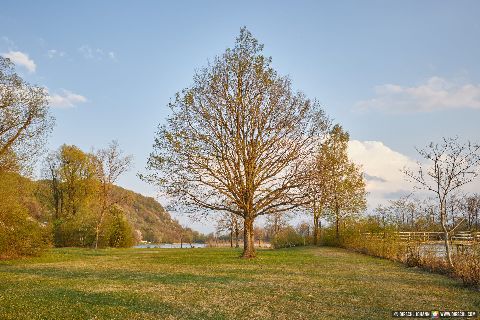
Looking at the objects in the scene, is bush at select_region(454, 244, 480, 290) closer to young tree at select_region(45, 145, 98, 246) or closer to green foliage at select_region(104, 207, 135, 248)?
green foliage at select_region(104, 207, 135, 248)

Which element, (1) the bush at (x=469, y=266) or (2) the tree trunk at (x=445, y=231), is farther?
(2) the tree trunk at (x=445, y=231)

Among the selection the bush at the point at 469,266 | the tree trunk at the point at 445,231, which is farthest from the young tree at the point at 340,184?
the bush at the point at 469,266

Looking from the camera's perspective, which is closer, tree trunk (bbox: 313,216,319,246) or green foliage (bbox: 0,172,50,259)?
green foliage (bbox: 0,172,50,259)

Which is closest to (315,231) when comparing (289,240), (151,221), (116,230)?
(289,240)

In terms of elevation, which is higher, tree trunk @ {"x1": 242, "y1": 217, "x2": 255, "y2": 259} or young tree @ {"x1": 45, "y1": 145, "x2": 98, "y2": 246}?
young tree @ {"x1": 45, "y1": 145, "x2": 98, "y2": 246}

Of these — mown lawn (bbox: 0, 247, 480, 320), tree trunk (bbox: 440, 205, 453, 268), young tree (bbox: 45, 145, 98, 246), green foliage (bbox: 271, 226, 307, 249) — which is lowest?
green foliage (bbox: 271, 226, 307, 249)

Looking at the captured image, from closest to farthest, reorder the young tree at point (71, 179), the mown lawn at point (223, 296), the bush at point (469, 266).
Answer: the mown lawn at point (223, 296) < the bush at point (469, 266) < the young tree at point (71, 179)

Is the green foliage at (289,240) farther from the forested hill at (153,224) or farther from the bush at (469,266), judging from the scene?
the bush at (469,266)

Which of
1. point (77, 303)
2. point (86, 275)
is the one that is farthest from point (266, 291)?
point (86, 275)

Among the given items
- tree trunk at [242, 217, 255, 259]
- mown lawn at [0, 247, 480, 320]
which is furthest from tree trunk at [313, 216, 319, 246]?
mown lawn at [0, 247, 480, 320]

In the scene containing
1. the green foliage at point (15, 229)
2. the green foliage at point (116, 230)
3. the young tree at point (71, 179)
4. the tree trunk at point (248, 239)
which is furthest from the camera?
the young tree at point (71, 179)

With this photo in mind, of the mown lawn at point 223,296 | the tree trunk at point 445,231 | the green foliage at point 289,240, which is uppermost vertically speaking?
the tree trunk at point 445,231

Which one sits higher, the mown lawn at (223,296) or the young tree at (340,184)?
the young tree at (340,184)

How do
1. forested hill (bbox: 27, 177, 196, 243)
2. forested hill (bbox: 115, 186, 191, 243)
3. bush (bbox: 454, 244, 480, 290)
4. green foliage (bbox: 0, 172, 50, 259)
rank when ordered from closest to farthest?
bush (bbox: 454, 244, 480, 290) < green foliage (bbox: 0, 172, 50, 259) < forested hill (bbox: 27, 177, 196, 243) < forested hill (bbox: 115, 186, 191, 243)
